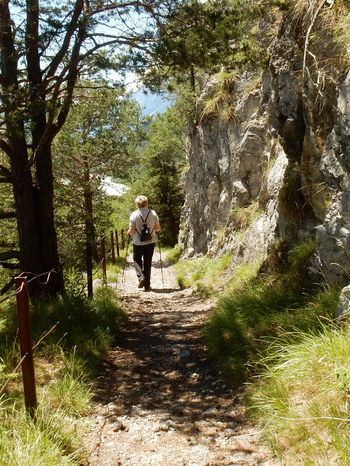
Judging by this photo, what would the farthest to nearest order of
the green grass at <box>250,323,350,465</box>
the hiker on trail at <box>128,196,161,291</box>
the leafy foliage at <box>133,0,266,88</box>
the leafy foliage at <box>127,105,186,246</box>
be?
the leafy foliage at <box>127,105,186,246</box>
the hiker on trail at <box>128,196,161,291</box>
the leafy foliage at <box>133,0,266,88</box>
the green grass at <box>250,323,350,465</box>

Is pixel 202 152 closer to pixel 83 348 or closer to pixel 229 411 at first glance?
pixel 83 348

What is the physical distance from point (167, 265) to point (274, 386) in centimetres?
1480

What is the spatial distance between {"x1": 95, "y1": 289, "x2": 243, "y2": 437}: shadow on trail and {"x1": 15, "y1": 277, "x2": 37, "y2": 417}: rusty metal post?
91 cm

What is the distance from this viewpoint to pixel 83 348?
5.12m

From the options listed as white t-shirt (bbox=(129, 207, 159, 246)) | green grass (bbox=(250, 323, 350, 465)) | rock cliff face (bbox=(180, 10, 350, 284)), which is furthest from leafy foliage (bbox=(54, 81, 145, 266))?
green grass (bbox=(250, 323, 350, 465))

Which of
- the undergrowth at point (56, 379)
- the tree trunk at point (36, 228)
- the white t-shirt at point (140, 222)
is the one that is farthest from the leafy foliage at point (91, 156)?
the undergrowth at point (56, 379)

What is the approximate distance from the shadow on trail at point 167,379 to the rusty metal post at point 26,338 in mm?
911

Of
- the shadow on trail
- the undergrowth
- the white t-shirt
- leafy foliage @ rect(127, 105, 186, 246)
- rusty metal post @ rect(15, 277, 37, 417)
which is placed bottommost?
the shadow on trail

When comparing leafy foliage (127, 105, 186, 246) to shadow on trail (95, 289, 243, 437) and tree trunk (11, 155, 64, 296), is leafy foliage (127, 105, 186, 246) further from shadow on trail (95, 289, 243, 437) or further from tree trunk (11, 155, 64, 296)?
shadow on trail (95, 289, 243, 437)

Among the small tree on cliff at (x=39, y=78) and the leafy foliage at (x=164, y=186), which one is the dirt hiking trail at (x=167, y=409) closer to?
the small tree on cliff at (x=39, y=78)

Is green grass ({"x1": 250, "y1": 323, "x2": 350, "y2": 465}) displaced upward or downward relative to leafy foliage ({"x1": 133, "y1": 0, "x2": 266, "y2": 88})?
downward

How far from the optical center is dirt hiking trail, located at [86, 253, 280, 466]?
3201 millimetres

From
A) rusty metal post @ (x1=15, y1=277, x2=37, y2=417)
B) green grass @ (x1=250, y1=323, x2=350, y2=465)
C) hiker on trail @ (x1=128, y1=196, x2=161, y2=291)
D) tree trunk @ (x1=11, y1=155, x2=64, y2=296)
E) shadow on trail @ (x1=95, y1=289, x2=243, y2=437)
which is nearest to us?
green grass @ (x1=250, y1=323, x2=350, y2=465)

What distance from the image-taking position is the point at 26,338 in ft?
10.4
